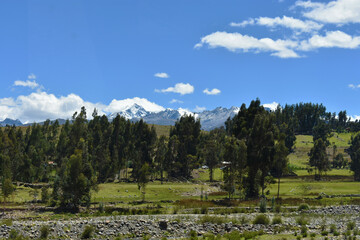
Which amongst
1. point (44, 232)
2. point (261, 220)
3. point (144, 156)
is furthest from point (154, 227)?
point (144, 156)

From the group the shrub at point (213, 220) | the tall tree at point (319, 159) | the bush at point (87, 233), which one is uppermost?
the tall tree at point (319, 159)

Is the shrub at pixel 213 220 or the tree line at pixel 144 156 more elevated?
the tree line at pixel 144 156

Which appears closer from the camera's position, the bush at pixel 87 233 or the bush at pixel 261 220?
the bush at pixel 87 233

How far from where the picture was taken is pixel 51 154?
151750 millimetres

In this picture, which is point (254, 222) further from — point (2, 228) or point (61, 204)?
point (61, 204)

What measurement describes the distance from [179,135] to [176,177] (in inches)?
986

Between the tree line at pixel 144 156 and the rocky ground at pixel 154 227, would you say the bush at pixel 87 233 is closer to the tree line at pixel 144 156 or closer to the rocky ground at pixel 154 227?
the rocky ground at pixel 154 227

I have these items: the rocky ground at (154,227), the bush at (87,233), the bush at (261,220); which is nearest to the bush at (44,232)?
the rocky ground at (154,227)

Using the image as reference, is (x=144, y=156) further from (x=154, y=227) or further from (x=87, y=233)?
(x=87, y=233)

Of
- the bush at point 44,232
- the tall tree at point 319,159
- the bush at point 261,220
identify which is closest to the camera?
the bush at point 44,232

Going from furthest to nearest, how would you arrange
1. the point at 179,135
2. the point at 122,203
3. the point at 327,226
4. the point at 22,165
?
1. the point at 179,135
2. the point at 22,165
3. the point at 122,203
4. the point at 327,226

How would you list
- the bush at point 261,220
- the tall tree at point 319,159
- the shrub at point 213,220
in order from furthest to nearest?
the tall tree at point 319,159, the shrub at point 213,220, the bush at point 261,220

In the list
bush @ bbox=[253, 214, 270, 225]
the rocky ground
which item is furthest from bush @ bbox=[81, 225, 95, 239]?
bush @ bbox=[253, 214, 270, 225]

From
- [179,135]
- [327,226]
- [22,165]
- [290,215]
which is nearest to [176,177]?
[179,135]
